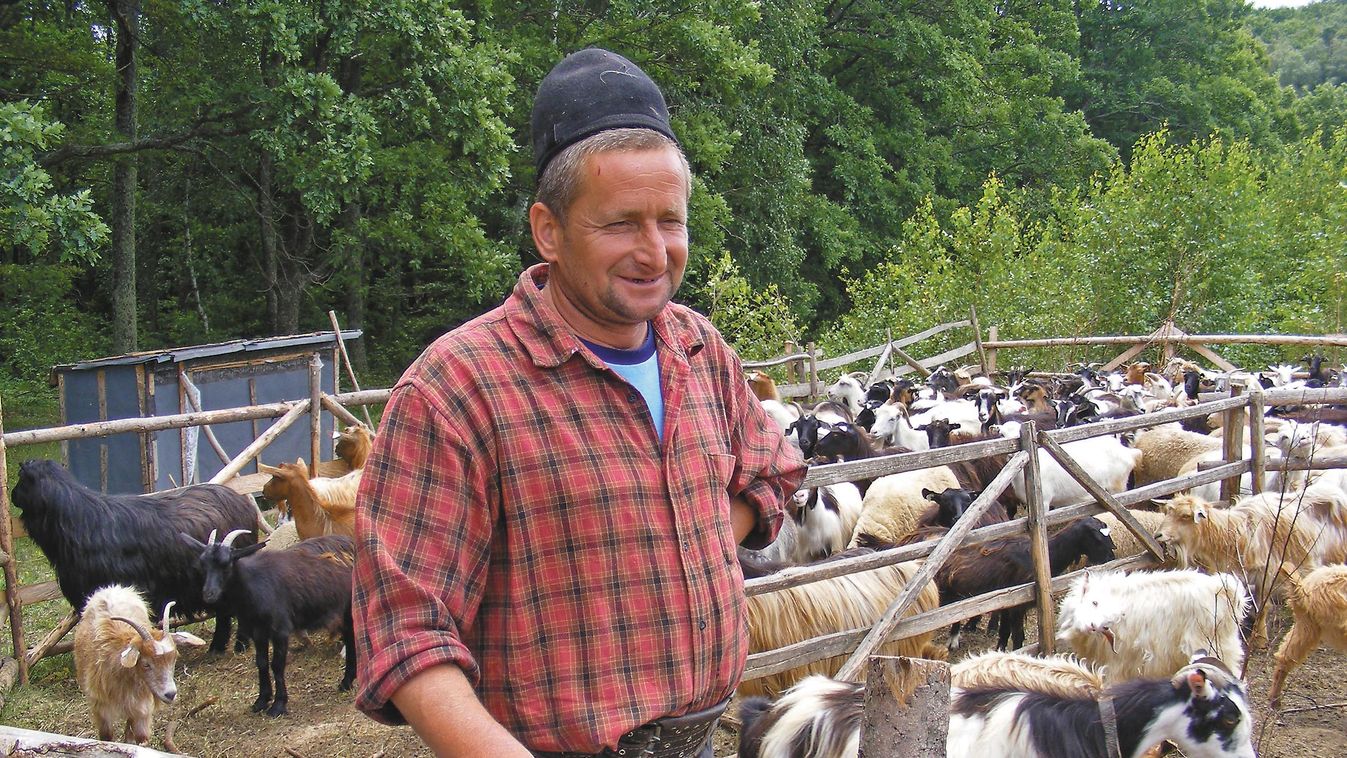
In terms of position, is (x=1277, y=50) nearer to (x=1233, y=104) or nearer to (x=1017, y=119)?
(x=1233, y=104)

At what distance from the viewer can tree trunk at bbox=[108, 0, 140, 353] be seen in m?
16.2

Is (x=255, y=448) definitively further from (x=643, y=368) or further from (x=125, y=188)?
(x=125, y=188)

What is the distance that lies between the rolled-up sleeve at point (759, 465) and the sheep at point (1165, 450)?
29.1 ft

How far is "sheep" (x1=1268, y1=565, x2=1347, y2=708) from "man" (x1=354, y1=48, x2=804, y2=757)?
4886 millimetres

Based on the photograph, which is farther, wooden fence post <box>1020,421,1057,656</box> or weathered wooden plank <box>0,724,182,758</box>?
wooden fence post <box>1020,421,1057,656</box>

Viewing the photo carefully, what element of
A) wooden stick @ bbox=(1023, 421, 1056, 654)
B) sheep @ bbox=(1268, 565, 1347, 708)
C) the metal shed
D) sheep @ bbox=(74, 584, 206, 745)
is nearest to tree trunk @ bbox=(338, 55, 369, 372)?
the metal shed

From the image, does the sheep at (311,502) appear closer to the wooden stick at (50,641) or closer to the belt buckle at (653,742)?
the wooden stick at (50,641)

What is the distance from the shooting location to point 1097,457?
30.9ft

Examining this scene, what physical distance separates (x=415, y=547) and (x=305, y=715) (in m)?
5.57

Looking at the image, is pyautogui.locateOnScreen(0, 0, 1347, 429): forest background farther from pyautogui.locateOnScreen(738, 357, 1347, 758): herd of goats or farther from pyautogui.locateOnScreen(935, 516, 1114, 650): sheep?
pyautogui.locateOnScreen(935, 516, 1114, 650): sheep

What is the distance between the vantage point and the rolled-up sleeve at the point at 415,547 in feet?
4.75

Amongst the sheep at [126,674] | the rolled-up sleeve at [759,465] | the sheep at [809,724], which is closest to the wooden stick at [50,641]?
the sheep at [126,674]

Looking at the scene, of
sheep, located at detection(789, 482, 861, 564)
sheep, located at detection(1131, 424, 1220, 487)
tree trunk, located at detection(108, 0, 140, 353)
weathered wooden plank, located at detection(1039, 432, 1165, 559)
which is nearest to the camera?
weathered wooden plank, located at detection(1039, 432, 1165, 559)

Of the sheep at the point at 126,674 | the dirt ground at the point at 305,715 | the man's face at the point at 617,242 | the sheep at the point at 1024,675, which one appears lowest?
the dirt ground at the point at 305,715
